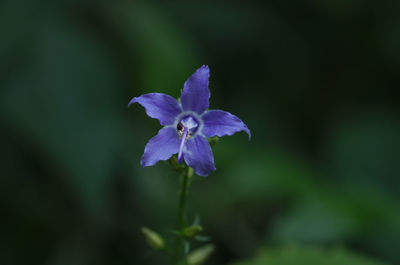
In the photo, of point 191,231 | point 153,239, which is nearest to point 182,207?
point 191,231

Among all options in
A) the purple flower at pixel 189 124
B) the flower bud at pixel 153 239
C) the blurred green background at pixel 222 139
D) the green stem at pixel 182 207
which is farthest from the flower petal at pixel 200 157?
the blurred green background at pixel 222 139

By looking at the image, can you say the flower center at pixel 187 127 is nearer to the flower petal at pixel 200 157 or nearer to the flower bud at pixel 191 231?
the flower petal at pixel 200 157

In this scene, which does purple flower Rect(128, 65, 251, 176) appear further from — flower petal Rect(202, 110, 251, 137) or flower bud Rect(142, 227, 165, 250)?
flower bud Rect(142, 227, 165, 250)

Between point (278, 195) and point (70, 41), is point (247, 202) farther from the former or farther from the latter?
point (70, 41)

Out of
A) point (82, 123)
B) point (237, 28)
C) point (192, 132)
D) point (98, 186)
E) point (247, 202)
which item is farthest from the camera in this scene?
point (237, 28)

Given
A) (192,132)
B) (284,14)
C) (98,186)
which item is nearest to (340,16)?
(284,14)

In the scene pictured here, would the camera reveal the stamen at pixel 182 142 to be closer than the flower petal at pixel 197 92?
Yes
